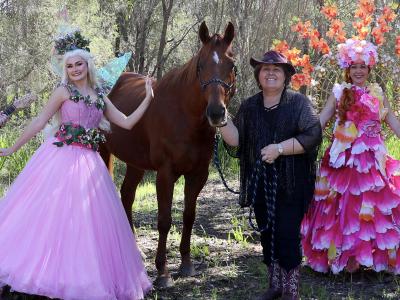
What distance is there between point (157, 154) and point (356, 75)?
1.71m

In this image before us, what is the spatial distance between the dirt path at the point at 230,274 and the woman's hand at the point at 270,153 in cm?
113

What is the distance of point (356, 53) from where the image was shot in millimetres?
4492

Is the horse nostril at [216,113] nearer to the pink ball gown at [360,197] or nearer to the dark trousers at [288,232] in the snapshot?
the dark trousers at [288,232]

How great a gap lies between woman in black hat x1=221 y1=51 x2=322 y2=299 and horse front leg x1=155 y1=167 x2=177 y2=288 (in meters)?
0.75

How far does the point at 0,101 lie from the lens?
9.73 meters

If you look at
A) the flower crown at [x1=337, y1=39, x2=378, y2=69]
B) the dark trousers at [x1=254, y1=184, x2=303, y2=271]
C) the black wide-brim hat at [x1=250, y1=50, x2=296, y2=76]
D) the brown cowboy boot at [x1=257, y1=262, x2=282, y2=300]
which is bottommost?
the brown cowboy boot at [x1=257, y1=262, x2=282, y2=300]

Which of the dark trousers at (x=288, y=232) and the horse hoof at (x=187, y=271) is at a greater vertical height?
the dark trousers at (x=288, y=232)

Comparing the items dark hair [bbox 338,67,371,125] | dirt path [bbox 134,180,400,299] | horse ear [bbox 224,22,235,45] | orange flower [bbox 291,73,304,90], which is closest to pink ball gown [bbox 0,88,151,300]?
dirt path [bbox 134,180,400,299]

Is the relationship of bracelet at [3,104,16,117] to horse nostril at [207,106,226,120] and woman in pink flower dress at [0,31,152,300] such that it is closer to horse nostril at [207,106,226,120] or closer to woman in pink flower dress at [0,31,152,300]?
woman in pink flower dress at [0,31,152,300]

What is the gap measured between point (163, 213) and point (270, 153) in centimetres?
126

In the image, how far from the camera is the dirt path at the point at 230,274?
4.41 meters

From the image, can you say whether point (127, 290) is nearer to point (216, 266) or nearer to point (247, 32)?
point (216, 266)

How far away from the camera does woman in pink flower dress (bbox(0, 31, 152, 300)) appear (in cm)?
366

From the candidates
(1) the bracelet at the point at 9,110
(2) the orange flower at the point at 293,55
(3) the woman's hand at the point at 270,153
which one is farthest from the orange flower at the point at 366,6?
(1) the bracelet at the point at 9,110
